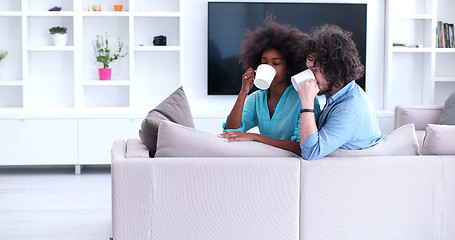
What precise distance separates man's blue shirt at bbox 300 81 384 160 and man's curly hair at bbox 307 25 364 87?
5cm

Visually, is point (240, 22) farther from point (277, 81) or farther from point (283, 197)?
point (283, 197)

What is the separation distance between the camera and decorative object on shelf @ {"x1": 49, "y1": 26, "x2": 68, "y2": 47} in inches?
208

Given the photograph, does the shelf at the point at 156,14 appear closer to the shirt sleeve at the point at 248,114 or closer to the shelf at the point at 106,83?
the shelf at the point at 106,83

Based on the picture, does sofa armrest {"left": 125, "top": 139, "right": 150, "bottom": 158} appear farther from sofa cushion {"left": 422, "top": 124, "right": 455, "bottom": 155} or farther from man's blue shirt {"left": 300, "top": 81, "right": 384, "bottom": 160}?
sofa cushion {"left": 422, "top": 124, "right": 455, "bottom": 155}

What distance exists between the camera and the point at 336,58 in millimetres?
2234

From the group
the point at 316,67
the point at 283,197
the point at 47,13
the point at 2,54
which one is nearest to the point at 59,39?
the point at 47,13

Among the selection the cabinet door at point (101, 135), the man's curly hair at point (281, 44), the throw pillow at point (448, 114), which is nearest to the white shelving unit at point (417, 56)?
the throw pillow at point (448, 114)

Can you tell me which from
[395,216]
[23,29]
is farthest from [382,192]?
[23,29]

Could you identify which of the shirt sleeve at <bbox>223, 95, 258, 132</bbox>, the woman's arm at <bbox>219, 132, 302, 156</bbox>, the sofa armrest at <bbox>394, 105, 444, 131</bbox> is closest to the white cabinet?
the sofa armrest at <bbox>394, 105, 444, 131</bbox>

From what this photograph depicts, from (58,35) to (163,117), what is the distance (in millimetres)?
2984

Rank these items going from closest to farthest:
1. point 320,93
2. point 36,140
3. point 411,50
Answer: point 320,93 < point 36,140 < point 411,50

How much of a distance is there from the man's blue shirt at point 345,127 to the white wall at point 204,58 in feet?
10.3

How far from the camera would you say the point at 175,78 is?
559 cm

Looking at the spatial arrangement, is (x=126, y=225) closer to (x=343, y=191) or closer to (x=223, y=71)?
(x=343, y=191)
